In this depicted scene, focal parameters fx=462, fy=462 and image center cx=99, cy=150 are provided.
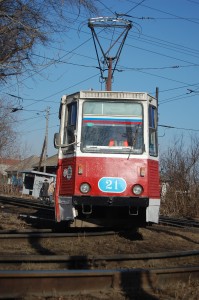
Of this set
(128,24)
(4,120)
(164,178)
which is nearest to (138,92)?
(128,24)

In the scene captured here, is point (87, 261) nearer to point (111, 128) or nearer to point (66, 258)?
point (66, 258)

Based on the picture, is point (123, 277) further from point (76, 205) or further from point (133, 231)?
point (133, 231)

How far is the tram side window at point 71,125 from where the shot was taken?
988cm

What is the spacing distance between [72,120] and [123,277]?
15.5ft

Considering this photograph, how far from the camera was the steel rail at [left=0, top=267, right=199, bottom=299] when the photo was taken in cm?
540

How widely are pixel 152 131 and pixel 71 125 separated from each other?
1.76 metres

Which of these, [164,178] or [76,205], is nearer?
[76,205]

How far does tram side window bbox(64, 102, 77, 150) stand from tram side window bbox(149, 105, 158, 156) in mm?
1631

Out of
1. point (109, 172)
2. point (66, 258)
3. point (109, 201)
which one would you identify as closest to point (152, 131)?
point (109, 172)

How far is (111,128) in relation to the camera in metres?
9.63

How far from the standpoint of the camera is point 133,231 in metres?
11.2

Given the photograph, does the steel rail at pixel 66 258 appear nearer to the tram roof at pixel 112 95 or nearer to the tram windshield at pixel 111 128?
the tram windshield at pixel 111 128

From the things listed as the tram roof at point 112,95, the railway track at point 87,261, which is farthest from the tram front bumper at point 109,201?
the tram roof at point 112,95

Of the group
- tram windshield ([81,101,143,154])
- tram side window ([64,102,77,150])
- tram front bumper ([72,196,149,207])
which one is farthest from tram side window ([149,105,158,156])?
tram side window ([64,102,77,150])
